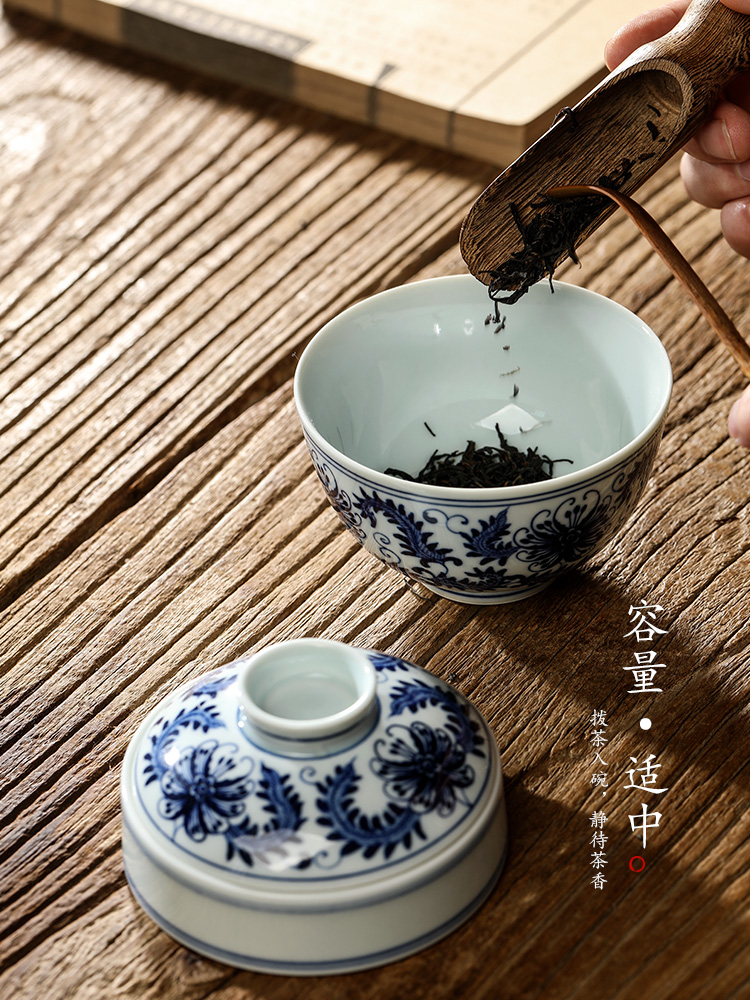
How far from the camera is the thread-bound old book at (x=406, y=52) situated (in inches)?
58.2

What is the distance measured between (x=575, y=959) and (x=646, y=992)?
0.05 metres

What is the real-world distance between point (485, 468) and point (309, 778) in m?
0.41

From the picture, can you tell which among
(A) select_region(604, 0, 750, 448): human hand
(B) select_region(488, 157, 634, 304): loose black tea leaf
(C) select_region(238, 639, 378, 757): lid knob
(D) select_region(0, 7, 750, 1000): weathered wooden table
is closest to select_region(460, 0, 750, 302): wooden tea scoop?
(B) select_region(488, 157, 634, 304): loose black tea leaf

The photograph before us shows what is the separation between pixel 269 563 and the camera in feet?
3.29

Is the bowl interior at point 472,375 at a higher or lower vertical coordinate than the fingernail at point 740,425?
lower

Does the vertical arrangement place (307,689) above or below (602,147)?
below

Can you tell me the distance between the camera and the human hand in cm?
110

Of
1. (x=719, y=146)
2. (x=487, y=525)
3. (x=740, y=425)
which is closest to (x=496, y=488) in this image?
(x=487, y=525)

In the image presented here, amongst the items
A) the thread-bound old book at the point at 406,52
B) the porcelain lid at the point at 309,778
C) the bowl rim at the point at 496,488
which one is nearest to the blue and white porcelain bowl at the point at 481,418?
the bowl rim at the point at 496,488

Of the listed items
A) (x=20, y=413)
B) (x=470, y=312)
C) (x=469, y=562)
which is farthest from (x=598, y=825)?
(x=20, y=413)

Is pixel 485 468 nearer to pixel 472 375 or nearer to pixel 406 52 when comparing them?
pixel 472 375

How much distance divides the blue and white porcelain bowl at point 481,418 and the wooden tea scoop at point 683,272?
8cm

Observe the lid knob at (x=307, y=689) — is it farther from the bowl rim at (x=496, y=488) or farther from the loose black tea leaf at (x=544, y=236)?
the loose black tea leaf at (x=544, y=236)

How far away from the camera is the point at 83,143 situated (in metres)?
1.58
